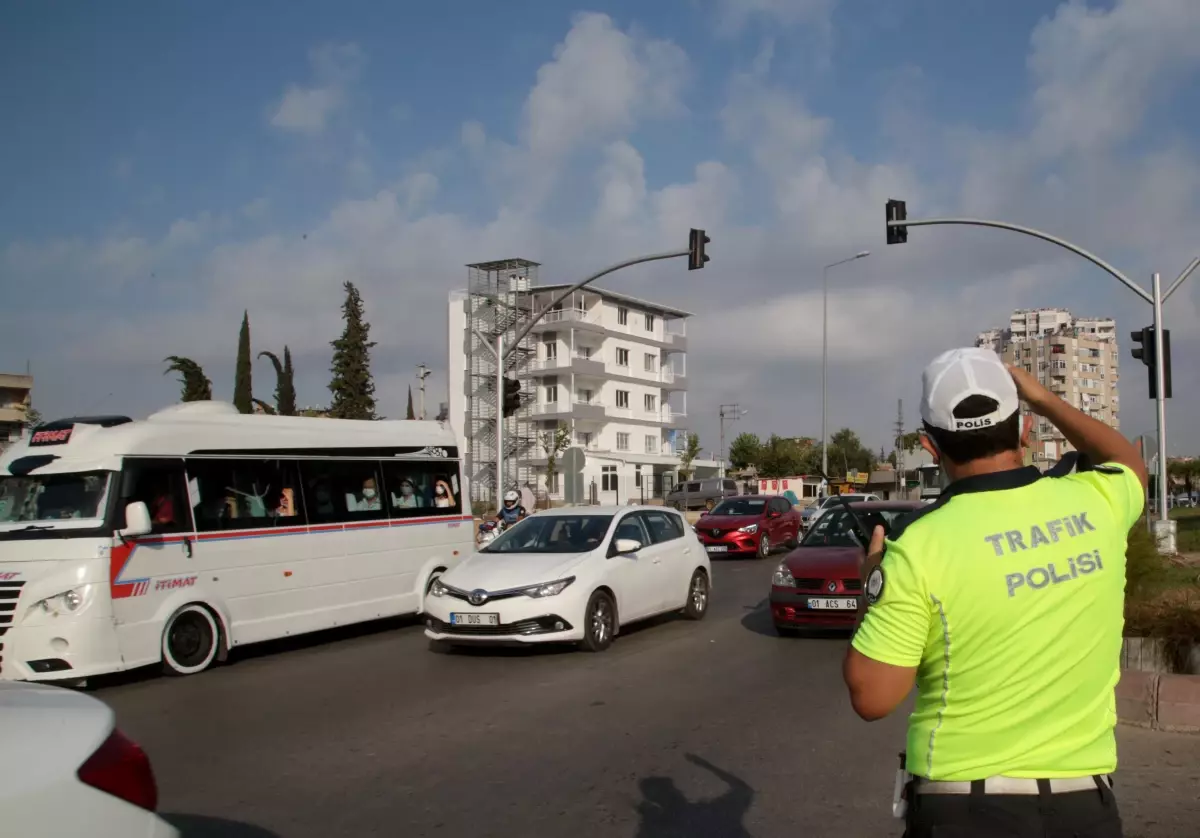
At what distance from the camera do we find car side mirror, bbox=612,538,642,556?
42.4 ft

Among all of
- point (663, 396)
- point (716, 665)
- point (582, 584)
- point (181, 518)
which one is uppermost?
point (663, 396)

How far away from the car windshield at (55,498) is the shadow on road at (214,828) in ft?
19.1

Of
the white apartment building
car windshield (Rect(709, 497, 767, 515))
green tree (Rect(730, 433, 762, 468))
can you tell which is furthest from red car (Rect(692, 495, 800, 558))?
green tree (Rect(730, 433, 762, 468))

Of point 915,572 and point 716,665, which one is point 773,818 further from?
point 716,665

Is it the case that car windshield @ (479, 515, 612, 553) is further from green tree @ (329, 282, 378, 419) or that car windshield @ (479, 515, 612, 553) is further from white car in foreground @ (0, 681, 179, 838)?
green tree @ (329, 282, 378, 419)

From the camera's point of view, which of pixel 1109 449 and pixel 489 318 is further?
pixel 489 318

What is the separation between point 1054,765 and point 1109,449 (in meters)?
0.87

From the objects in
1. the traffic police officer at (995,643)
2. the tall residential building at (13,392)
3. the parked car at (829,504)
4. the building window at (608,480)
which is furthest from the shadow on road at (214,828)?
the building window at (608,480)

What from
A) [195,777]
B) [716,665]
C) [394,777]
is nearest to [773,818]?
[394,777]

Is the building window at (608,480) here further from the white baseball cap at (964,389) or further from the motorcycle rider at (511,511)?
the white baseball cap at (964,389)

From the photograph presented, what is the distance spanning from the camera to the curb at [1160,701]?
25.1ft

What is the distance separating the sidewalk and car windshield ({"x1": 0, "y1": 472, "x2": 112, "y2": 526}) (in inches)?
373

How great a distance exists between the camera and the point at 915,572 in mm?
2365

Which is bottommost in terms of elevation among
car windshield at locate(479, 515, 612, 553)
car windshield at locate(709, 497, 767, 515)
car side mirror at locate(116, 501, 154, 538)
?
car windshield at locate(709, 497, 767, 515)
